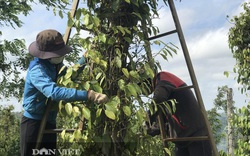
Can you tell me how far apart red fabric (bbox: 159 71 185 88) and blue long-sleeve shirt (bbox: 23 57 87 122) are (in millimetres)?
1070

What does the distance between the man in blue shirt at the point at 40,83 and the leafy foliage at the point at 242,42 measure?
2.69m

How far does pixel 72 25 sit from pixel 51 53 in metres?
0.28

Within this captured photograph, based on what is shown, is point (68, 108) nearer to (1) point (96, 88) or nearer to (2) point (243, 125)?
(1) point (96, 88)

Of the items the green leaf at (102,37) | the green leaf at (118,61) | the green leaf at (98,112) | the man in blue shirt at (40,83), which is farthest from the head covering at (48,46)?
the green leaf at (98,112)

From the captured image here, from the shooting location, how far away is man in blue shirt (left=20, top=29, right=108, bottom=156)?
8.26 feet

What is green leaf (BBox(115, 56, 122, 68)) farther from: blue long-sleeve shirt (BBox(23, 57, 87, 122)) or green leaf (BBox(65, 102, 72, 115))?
green leaf (BBox(65, 102, 72, 115))

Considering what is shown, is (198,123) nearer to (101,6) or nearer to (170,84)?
(170,84)

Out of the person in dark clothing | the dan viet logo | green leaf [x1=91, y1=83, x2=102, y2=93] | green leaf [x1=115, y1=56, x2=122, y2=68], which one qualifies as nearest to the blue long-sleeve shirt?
green leaf [x1=91, y1=83, x2=102, y2=93]

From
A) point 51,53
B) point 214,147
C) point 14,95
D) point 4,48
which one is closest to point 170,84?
point 214,147

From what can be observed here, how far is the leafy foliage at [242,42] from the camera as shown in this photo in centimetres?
461

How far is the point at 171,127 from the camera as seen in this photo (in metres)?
3.53

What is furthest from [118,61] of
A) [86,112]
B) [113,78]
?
[86,112]

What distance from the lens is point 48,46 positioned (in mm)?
2668

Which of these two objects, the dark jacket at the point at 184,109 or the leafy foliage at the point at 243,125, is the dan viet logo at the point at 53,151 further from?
the leafy foliage at the point at 243,125
